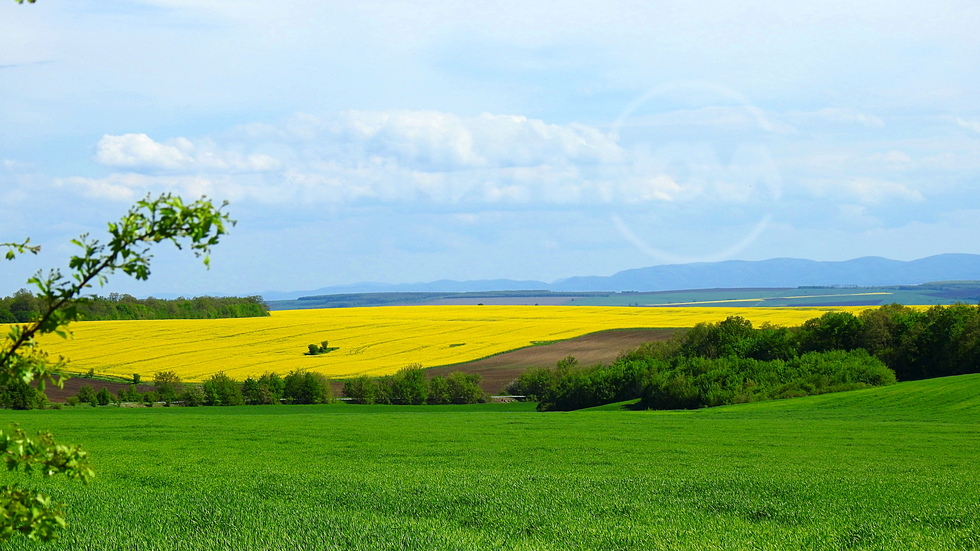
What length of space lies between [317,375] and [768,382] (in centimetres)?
3056

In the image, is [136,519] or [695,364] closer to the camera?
[136,519]

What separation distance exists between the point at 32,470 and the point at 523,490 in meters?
9.82

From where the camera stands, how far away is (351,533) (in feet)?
31.8

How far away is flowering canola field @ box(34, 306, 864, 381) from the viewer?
2667 inches

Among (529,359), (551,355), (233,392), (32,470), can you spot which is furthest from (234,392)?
(32,470)

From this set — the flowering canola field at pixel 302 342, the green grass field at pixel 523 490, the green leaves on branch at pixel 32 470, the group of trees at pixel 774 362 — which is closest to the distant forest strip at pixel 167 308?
the flowering canola field at pixel 302 342

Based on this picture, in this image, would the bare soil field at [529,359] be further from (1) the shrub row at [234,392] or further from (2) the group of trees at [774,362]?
(2) the group of trees at [774,362]

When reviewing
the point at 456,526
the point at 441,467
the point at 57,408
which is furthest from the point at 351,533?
the point at 57,408

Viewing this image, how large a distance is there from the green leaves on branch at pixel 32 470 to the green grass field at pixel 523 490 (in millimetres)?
5492

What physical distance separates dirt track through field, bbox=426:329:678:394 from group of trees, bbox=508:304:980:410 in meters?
3.01

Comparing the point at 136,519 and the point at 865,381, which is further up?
the point at 136,519

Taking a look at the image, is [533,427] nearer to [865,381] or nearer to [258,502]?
[258,502]

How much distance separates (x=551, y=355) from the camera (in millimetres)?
73625

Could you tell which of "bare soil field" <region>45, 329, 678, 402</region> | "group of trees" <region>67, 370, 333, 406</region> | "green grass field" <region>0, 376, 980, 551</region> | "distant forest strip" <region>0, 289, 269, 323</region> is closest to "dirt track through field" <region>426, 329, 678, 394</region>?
"bare soil field" <region>45, 329, 678, 402</region>
